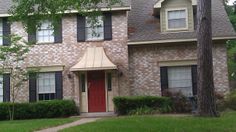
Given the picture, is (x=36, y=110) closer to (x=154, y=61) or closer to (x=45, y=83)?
(x=45, y=83)

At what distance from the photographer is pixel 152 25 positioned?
24.7 metres

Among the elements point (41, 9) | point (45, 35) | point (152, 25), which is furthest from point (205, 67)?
point (45, 35)

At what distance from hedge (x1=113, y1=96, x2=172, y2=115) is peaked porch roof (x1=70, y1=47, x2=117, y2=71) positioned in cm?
201

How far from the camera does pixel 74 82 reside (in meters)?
23.1

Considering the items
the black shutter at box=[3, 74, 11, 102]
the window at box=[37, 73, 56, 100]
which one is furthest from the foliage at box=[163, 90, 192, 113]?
the black shutter at box=[3, 74, 11, 102]

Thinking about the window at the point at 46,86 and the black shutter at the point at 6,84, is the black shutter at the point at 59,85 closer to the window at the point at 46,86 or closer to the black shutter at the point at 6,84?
the window at the point at 46,86

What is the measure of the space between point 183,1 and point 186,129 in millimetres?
12703

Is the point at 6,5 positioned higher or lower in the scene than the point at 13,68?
higher

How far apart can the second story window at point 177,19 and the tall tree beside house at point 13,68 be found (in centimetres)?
791

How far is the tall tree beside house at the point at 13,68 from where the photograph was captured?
2095cm

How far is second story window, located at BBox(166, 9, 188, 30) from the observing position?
78.2 feet

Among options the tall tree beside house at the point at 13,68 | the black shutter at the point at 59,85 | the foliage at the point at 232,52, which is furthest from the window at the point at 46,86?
the foliage at the point at 232,52

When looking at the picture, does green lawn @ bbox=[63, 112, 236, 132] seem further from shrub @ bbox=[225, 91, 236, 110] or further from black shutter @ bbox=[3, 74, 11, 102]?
black shutter @ bbox=[3, 74, 11, 102]

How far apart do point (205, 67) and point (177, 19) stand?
7.76m
